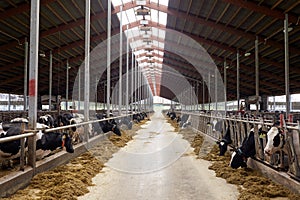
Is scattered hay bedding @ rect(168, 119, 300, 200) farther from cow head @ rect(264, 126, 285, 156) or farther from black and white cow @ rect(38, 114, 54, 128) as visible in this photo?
black and white cow @ rect(38, 114, 54, 128)

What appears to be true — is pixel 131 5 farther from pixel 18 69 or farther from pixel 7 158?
pixel 7 158

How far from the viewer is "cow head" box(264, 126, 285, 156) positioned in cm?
590

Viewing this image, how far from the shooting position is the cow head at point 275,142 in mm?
5898

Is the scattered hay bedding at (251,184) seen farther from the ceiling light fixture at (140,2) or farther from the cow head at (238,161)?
the ceiling light fixture at (140,2)

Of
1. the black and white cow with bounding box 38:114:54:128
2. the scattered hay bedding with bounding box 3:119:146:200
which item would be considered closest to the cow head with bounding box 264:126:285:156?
the scattered hay bedding with bounding box 3:119:146:200

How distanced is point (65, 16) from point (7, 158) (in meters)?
11.3

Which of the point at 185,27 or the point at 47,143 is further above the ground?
the point at 185,27

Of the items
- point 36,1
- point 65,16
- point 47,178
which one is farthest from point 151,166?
point 65,16

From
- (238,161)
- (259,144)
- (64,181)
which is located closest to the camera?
(64,181)

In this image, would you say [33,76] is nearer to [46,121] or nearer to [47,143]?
[47,143]

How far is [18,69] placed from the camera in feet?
77.3

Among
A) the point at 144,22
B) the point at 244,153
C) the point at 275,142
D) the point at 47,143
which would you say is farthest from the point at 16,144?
the point at 144,22

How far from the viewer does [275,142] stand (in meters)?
5.98

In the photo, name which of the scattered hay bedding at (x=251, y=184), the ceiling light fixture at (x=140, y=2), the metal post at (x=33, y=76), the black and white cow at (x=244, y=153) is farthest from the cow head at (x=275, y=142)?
the ceiling light fixture at (x=140, y=2)
